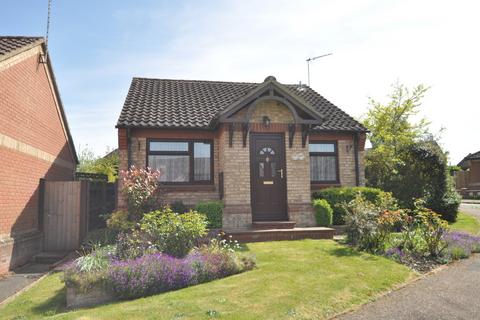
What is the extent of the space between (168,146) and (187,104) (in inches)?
98.7

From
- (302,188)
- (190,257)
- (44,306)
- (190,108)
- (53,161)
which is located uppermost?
(190,108)

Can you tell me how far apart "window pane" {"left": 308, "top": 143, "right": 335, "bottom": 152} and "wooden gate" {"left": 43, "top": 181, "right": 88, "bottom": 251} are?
8.76 meters

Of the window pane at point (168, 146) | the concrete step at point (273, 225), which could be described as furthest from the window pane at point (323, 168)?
the window pane at point (168, 146)

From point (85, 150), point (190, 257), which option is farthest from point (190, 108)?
point (85, 150)

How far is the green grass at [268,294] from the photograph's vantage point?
543cm

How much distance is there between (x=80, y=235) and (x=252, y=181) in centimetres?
610

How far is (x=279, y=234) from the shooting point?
34.2ft

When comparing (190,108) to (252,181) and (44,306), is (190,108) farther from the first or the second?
(44,306)

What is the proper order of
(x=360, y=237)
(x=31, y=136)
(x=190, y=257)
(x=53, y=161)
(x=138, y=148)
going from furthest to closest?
(x=53, y=161) < (x=138, y=148) < (x=31, y=136) < (x=360, y=237) < (x=190, y=257)

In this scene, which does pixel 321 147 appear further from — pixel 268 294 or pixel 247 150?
pixel 268 294

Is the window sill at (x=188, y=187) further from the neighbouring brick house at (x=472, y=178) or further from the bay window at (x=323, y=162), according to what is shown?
the neighbouring brick house at (x=472, y=178)

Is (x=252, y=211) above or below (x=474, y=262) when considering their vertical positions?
above

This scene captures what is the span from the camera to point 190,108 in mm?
14258

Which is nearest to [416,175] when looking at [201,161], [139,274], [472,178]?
[201,161]
